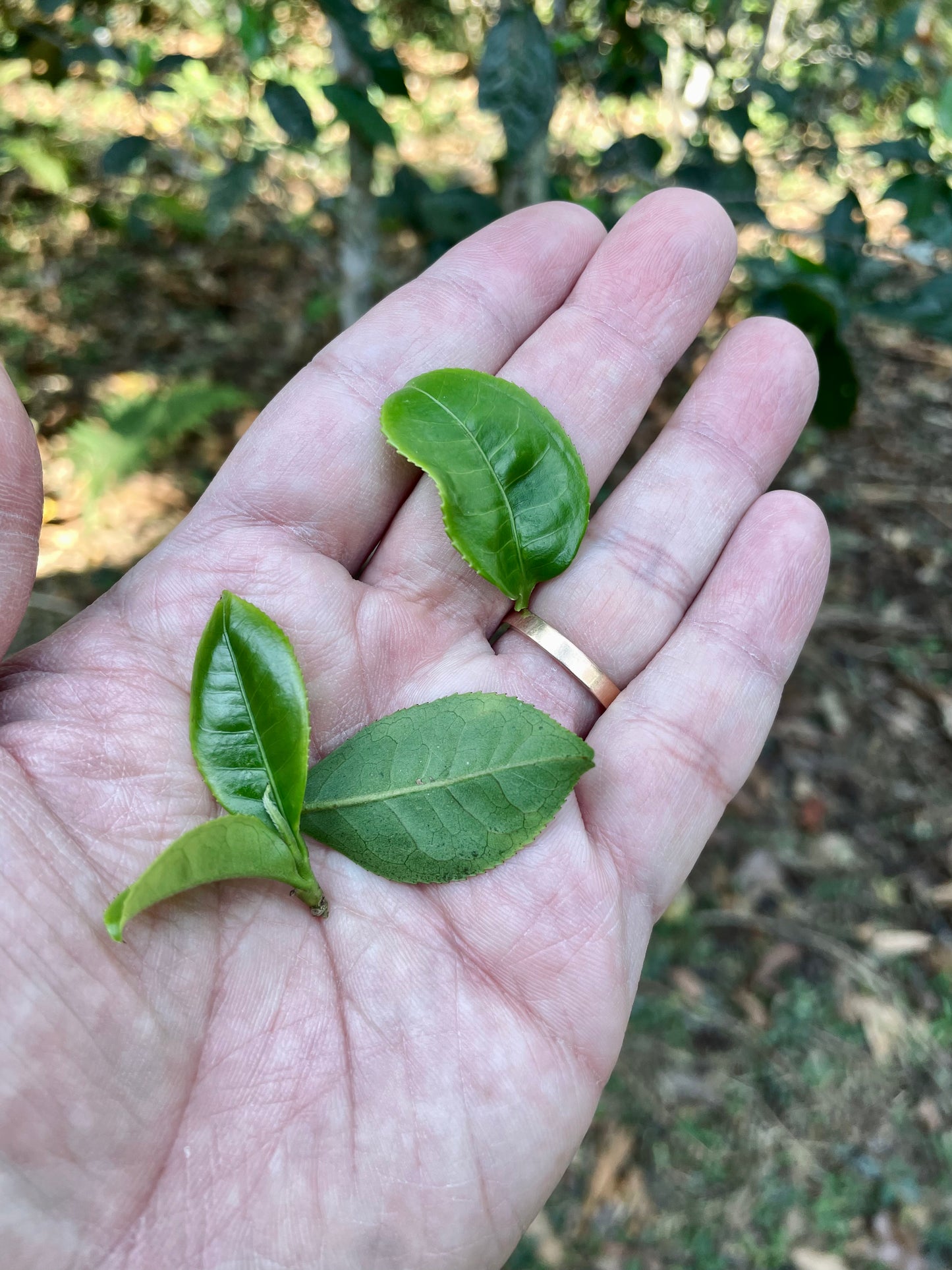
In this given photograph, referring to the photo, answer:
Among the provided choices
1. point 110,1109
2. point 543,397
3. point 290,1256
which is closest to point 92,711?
point 110,1109

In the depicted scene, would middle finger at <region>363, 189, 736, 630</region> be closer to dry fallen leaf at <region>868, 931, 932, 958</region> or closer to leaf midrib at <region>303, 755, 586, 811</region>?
leaf midrib at <region>303, 755, 586, 811</region>

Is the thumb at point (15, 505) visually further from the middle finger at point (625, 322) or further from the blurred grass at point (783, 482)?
the blurred grass at point (783, 482)

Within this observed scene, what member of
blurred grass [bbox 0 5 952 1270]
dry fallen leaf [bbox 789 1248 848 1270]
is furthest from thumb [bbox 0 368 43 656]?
dry fallen leaf [bbox 789 1248 848 1270]

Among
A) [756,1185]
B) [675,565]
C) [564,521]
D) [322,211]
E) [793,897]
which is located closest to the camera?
[564,521]

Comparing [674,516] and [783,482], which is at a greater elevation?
[674,516]

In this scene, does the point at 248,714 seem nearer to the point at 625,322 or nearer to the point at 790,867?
the point at 625,322

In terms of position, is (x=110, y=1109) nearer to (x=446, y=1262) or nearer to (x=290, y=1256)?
(x=290, y=1256)

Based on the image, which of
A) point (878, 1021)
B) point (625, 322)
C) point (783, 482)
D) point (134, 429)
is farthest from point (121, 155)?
point (878, 1021)

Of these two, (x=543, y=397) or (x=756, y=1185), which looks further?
(x=756, y=1185)
